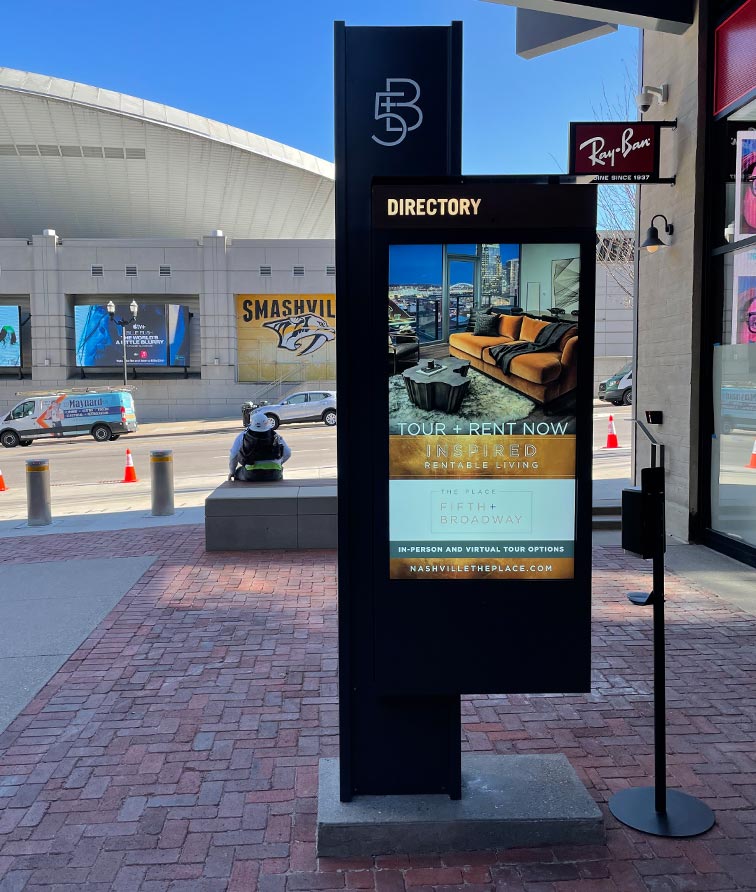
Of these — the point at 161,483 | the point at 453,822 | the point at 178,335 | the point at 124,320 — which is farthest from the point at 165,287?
the point at 453,822

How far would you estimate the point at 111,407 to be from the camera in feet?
106

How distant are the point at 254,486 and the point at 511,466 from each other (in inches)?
290

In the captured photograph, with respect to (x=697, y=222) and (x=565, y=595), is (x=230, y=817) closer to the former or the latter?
(x=565, y=595)

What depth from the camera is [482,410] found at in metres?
3.19

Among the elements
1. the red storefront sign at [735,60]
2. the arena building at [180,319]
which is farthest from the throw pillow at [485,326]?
the arena building at [180,319]

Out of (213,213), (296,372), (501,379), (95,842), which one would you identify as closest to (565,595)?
(501,379)

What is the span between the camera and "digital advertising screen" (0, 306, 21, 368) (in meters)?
47.6

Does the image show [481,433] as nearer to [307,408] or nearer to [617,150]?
[617,150]

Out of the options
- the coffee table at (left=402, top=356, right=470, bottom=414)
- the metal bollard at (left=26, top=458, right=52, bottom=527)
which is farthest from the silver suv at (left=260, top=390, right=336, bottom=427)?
the coffee table at (left=402, top=356, right=470, bottom=414)

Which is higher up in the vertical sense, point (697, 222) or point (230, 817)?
point (697, 222)

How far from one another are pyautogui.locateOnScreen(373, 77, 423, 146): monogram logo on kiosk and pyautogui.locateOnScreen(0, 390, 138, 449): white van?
31017mm

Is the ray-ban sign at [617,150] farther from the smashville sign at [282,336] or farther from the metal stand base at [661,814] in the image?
the smashville sign at [282,336]

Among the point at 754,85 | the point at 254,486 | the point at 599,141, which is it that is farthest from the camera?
the point at 254,486

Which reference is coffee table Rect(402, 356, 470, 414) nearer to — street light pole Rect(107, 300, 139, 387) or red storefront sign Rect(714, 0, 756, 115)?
red storefront sign Rect(714, 0, 756, 115)
